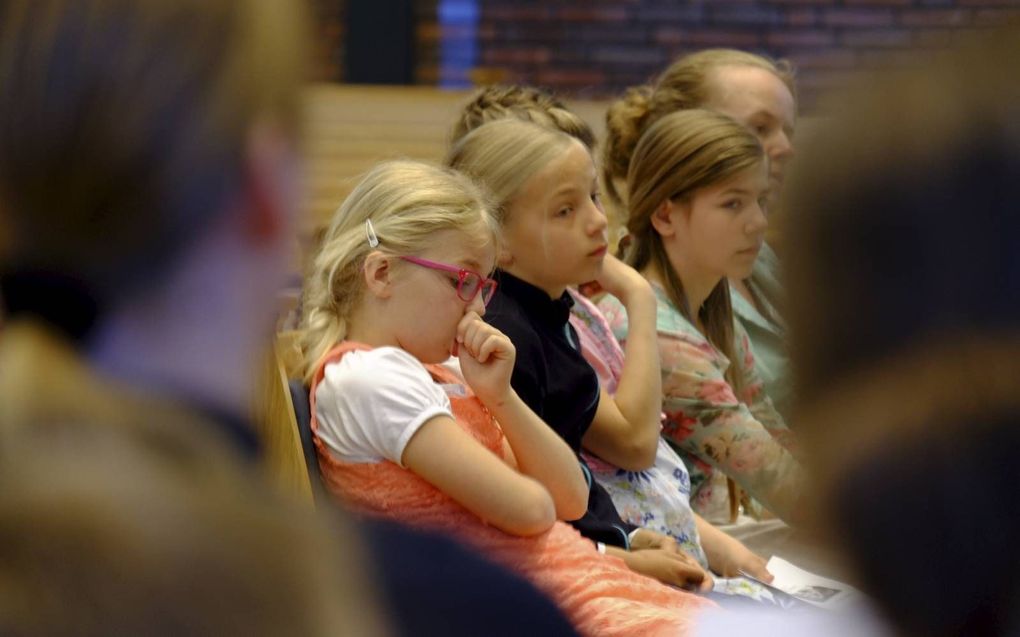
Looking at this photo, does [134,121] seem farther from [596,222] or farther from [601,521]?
[596,222]

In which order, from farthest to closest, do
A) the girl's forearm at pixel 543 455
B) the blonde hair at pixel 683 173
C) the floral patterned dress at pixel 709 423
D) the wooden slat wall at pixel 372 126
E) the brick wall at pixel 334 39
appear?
the brick wall at pixel 334 39
the wooden slat wall at pixel 372 126
the blonde hair at pixel 683 173
the floral patterned dress at pixel 709 423
the girl's forearm at pixel 543 455

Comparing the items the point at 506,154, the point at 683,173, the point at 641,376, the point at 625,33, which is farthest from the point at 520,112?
the point at 625,33

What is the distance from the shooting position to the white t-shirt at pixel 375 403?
6.43 feet

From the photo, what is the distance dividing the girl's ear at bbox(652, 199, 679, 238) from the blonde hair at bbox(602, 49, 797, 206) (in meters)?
0.33

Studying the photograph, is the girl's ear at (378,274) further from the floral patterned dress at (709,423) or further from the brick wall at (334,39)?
the brick wall at (334,39)

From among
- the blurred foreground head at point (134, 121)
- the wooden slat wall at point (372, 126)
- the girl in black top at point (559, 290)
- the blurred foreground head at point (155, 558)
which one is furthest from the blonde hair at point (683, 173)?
the blurred foreground head at point (155, 558)

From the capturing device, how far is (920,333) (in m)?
0.75

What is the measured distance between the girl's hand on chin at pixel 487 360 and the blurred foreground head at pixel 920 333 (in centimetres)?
122

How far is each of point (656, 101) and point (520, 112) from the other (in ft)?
2.52

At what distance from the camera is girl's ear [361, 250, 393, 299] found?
208cm

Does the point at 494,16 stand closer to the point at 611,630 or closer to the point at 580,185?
the point at 580,185

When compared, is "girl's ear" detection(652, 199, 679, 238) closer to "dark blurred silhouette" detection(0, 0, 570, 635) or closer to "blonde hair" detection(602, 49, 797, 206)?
"blonde hair" detection(602, 49, 797, 206)

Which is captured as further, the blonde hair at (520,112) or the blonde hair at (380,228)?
the blonde hair at (520,112)

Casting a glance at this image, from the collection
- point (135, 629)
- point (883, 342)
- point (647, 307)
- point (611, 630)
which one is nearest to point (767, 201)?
point (647, 307)
